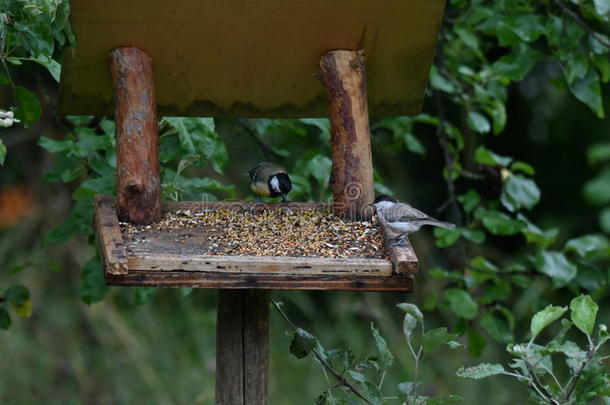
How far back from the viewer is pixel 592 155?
416cm

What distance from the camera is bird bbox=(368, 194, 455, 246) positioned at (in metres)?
2.35

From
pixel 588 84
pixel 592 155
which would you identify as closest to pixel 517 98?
pixel 592 155

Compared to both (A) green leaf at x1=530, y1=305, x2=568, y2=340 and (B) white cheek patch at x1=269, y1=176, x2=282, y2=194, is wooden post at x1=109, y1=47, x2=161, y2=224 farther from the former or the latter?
(A) green leaf at x1=530, y1=305, x2=568, y2=340

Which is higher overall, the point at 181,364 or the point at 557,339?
the point at 557,339

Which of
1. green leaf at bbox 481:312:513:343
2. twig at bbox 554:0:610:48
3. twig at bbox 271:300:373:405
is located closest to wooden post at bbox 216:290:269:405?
twig at bbox 271:300:373:405

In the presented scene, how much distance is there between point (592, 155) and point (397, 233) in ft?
7.03

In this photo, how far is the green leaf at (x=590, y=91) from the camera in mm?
3227

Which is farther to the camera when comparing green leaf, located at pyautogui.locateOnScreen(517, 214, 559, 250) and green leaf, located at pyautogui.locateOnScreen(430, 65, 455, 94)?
green leaf, located at pyautogui.locateOnScreen(430, 65, 455, 94)

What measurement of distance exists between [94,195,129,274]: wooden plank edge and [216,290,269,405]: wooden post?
392 millimetres

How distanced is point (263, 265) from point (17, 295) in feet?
5.37

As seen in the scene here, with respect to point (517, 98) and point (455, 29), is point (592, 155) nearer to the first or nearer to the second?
point (455, 29)

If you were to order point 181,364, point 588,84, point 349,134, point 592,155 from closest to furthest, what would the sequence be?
point 349,134
point 588,84
point 592,155
point 181,364

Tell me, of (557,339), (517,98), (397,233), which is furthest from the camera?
(517,98)

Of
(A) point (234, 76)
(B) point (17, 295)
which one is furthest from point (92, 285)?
(A) point (234, 76)
